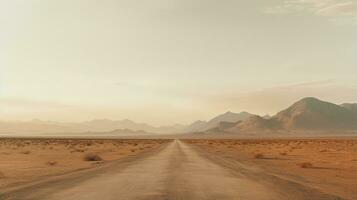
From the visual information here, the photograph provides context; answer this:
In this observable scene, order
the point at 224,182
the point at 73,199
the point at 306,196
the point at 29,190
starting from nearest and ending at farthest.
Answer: the point at 73,199 → the point at 306,196 → the point at 29,190 → the point at 224,182

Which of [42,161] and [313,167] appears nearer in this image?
[313,167]

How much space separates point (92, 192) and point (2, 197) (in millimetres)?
2491

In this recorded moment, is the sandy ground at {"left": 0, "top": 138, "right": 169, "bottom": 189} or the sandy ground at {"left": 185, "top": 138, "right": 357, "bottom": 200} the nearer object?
the sandy ground at {"left": 185, "top": 138, "right": 357, "bottom": 200}

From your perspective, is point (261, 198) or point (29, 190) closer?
point (261, 198)

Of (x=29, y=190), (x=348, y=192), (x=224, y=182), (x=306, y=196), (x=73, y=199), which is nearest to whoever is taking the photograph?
(x=73, y=199)

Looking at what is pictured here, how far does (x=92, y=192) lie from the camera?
562 inches

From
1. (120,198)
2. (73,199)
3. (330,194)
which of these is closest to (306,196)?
(330,194)

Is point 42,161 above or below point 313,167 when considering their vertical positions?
above

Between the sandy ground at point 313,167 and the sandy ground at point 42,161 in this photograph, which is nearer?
the sandy ground at point 313,167

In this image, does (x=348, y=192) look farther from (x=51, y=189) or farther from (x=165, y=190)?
(x=51, y=189)

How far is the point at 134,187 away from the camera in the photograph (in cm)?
1575

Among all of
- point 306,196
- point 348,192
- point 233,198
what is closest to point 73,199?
point 233,198

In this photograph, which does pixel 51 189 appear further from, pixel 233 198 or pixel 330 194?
pixel 330 194

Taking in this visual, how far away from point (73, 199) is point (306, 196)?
643cm
